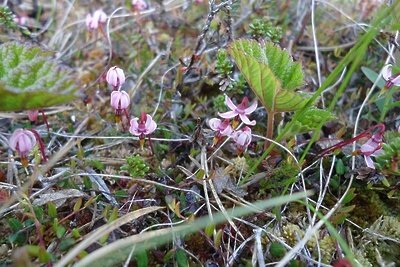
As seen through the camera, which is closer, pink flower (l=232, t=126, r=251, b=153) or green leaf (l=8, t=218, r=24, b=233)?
green leaf (l=8, t=218, r=24, b=233)

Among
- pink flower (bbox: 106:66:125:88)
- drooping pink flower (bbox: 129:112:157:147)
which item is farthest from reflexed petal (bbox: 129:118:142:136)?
pink flower (bbox: 106:66:125:88)

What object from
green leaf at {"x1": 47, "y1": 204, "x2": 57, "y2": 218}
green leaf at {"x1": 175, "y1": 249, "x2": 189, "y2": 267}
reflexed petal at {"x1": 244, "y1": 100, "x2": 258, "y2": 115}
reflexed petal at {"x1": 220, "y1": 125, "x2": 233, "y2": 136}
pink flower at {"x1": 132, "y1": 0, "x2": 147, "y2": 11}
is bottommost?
green leaf at {"x1": 175, "y1": 249, "x2": 189, "y2": 267}

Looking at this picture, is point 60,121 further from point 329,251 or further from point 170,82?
point 329,251

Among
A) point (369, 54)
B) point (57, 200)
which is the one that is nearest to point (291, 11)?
point (369, 54)

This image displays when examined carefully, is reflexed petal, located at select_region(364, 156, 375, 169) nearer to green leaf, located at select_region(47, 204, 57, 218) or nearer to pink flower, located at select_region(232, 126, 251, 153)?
pink flower, located at select_region(232, 126, 251, 153)

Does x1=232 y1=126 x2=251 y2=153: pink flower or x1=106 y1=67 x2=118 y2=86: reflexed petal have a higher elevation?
Result: x1=106 y1=67 x2=118 y2=86: reflexed petal

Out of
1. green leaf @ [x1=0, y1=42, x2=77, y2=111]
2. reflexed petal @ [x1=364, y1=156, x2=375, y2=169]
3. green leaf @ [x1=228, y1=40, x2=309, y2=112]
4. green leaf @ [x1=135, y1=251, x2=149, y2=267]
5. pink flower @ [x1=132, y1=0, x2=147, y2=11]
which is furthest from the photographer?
pink flower @ [x1=132, y1=0, x2=147, y2=11]

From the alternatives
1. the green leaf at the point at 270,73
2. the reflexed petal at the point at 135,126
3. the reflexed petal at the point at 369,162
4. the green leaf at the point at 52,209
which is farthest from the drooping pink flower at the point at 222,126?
the green leaf at the point at 52,209
